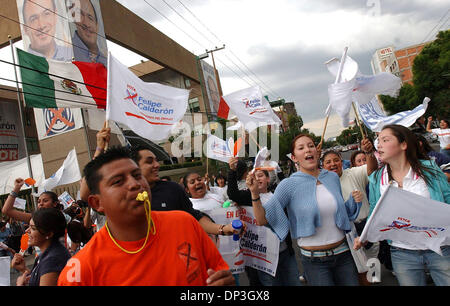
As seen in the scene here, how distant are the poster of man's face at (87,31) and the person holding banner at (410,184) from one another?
16755 millimetres

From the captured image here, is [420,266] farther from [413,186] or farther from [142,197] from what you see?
[142,197]

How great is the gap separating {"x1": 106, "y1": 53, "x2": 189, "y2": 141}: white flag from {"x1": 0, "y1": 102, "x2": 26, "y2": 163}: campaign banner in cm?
2413

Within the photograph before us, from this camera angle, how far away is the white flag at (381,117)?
4.03 metres

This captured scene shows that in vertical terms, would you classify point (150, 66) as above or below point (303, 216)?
above

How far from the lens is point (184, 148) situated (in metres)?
32.9

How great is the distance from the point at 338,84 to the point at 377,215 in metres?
1.92

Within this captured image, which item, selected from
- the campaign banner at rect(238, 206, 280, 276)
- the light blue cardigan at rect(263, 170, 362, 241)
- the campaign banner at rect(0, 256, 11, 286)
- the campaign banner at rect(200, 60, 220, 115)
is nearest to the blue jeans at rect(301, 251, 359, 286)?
the light blue cardigan at rect(263, 170, 362, 241)

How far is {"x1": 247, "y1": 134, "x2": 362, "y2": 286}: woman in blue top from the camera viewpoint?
8.68ft

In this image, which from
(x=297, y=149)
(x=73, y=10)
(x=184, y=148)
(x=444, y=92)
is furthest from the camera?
(x=184, y=148)

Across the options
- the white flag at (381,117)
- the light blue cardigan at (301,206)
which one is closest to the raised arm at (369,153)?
the light blue cardigan at (301,206)

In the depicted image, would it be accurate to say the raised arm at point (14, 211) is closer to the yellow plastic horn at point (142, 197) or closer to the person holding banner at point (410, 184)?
the yellow plastic horn at point (142, 197)

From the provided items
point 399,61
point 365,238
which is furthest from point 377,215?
point 399,61
